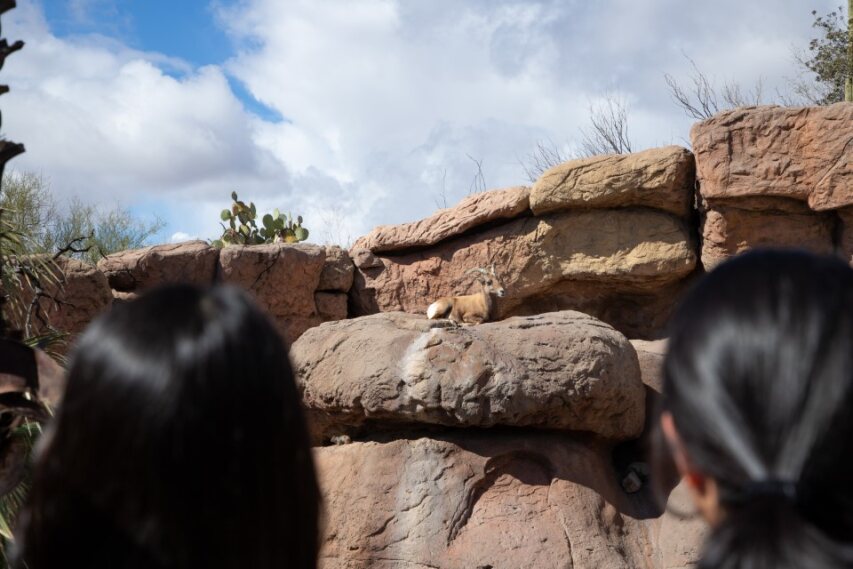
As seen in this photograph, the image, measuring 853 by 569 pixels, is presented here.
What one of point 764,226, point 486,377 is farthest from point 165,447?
point 764,226

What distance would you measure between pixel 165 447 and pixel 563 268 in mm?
10584

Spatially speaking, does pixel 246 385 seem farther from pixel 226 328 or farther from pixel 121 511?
pixel 121 511

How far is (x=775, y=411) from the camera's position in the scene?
1104 mm

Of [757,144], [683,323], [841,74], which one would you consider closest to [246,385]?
[683,323]

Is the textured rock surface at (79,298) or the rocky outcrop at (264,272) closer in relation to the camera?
the textured rock surface at (79,298)

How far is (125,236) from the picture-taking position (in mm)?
18953

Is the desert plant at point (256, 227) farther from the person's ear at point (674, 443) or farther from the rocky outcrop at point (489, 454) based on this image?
the person's ear at point (674, 443)

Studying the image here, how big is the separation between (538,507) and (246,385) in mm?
6709

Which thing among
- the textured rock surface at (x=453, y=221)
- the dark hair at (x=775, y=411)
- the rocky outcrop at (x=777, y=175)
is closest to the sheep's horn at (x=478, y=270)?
the textured rock surface at (x=453, y=221)

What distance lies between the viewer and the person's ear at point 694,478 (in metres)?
1.18

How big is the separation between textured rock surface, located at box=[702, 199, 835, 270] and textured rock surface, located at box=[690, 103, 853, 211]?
20 centimetres

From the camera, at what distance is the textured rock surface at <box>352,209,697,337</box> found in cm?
1113

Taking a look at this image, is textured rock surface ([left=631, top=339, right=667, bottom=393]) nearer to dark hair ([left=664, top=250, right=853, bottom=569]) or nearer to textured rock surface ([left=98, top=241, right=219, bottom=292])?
textured rock surface ([left=98, top=241, right=219, bottom=292])

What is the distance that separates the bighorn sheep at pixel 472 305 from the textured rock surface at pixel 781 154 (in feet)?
8.80
